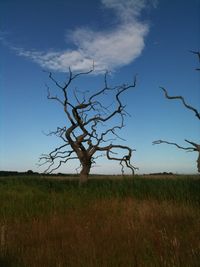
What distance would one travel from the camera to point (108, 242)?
7543 millimetres

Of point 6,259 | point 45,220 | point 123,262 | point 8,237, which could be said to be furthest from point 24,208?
point 123,262

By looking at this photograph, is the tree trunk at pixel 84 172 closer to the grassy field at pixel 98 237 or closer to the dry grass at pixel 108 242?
the grassy field at pixel 98 237

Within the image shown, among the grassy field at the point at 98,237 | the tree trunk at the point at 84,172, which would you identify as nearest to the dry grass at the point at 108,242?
the grassy field at the point at 98,237

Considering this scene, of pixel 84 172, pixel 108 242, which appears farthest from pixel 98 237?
pixel 84 172

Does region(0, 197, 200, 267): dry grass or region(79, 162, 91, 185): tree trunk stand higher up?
region(79, 162, 91, 185): tree trunk

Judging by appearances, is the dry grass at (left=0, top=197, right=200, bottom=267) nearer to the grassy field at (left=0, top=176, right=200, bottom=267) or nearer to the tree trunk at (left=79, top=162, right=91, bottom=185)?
the grassy field at (left=0, top=176, right=200, bottom=267)

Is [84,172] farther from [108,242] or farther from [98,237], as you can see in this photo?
[108,242]

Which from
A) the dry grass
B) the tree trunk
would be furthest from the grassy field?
the tree trunk

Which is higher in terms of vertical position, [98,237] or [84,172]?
[84,172]

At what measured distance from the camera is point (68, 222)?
34.4 feet

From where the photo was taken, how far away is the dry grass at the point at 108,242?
19.9 ft

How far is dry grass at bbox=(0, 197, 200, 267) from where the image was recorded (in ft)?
19.9

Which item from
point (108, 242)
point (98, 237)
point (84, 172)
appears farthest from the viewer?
point (84, 172)

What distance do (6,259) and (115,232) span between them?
2.80 m
